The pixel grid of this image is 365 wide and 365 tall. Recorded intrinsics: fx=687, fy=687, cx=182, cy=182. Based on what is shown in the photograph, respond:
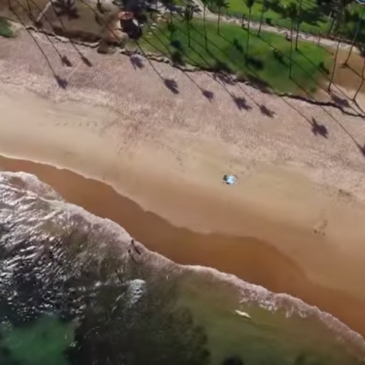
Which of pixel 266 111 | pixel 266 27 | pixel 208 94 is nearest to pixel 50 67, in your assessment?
pixel 208 94

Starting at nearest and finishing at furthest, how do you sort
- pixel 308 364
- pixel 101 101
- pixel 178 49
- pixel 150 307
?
pixel 308 364 → pixel 150 307 → pixel 101 101 → pixel 178 49

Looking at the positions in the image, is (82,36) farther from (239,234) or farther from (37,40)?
(239,234)

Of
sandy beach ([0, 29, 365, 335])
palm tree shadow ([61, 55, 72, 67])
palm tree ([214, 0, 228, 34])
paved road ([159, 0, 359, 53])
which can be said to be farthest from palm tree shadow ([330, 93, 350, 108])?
palm tree shadow ([61, 55, 72, 67])

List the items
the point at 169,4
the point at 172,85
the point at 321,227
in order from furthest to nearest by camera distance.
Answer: the point at 169,4
the point at 172,85
the point at 321,227

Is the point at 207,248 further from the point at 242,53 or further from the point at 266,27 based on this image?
the point at 266,27

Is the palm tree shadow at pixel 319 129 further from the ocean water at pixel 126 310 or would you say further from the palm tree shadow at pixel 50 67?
the palm tree shadow at pixel 50 67

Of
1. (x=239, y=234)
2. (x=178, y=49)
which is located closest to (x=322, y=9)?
(x=178, y=49)

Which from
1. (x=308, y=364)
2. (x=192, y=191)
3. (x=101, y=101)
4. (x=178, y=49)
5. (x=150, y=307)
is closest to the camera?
(x=308, y=364)

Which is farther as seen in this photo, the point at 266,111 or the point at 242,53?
the point at 242,53
